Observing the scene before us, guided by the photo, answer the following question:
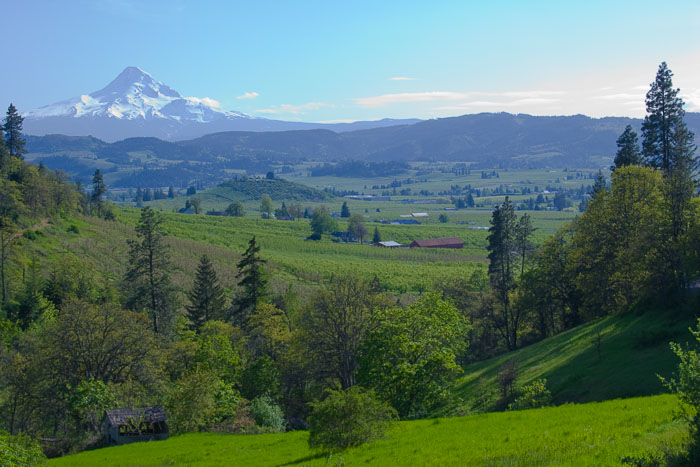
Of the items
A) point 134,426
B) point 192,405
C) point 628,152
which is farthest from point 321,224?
point 134,426

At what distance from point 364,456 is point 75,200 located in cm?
9083

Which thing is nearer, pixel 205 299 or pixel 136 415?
pixel 136 415

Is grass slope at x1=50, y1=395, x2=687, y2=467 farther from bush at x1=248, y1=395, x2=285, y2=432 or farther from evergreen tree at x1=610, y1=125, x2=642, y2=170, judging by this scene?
evergreen tree at x1=610, y1=125, x2=642, y2=170

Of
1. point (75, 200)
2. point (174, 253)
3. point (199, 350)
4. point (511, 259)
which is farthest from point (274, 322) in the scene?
point (75, 200)

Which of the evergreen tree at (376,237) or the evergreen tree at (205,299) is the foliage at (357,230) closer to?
the evergreen tree at (376,237)

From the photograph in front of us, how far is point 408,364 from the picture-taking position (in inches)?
1194

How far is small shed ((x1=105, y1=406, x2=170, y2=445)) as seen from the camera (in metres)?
34.2

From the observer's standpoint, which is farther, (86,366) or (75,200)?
(75,200)

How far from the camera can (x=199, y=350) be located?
140 feet

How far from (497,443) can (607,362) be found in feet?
44.2

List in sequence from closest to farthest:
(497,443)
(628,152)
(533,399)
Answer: (497,443)
(533,399)
(628,152)

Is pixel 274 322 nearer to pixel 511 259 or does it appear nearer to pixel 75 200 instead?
pixel 511 259

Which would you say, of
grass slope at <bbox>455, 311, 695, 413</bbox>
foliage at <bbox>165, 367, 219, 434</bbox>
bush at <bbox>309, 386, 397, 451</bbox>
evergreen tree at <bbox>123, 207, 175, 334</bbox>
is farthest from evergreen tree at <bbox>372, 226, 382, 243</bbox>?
bush at <bbox>309, 386, 397, 451</bbox>

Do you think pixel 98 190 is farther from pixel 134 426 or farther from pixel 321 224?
pixel 134 426
